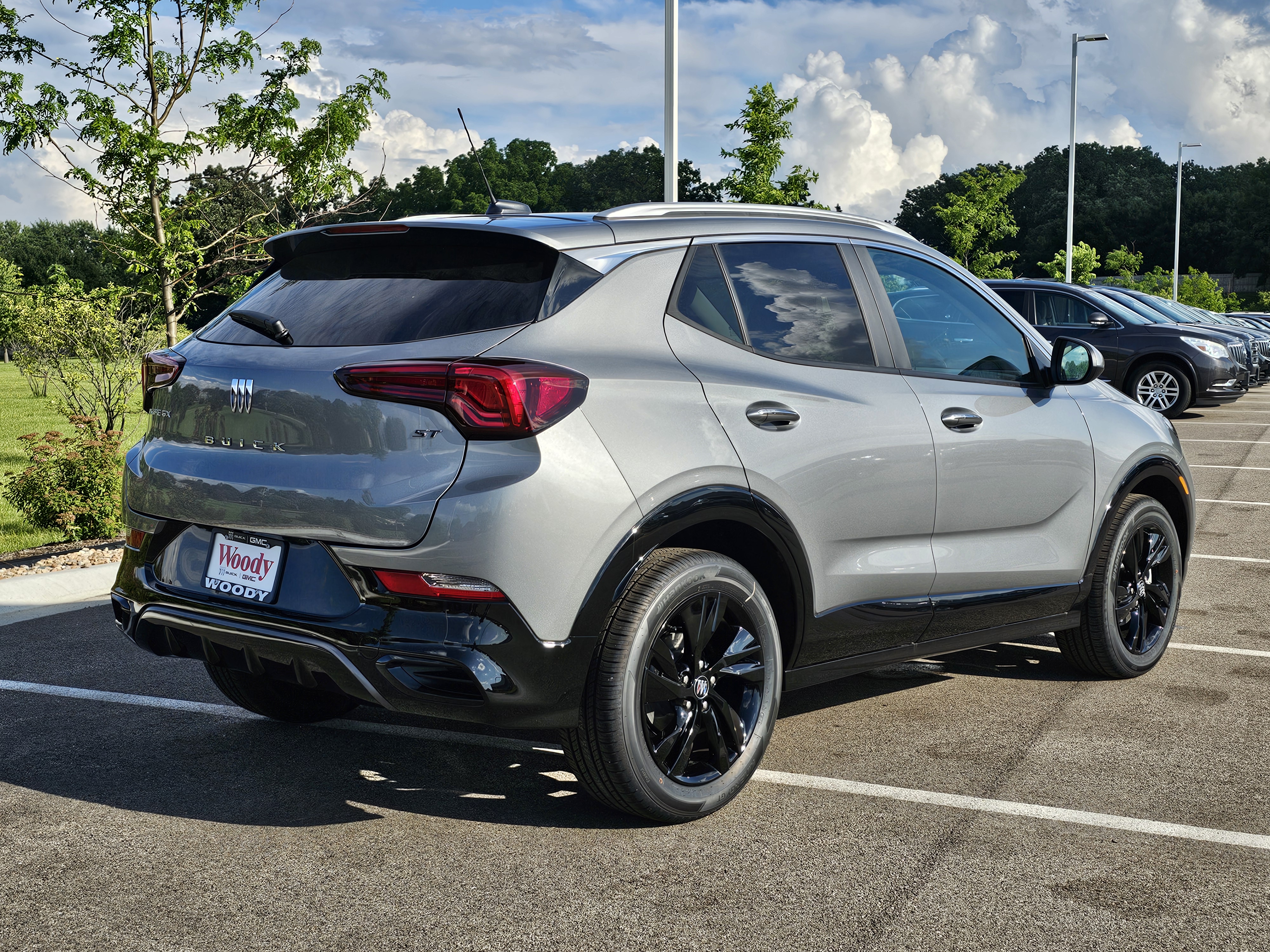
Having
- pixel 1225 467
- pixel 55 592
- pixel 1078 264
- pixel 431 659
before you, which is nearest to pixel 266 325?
pixel 431 659

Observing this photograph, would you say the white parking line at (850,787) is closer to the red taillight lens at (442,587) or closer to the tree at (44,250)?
the red taillight lens at (442,587)

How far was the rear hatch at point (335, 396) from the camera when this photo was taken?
3406 millimetres

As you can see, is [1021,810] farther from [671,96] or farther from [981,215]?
[981,215]

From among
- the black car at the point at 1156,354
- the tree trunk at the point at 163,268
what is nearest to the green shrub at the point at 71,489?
the tree trunk at the point at 163,268

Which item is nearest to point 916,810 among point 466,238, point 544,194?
point 466,238

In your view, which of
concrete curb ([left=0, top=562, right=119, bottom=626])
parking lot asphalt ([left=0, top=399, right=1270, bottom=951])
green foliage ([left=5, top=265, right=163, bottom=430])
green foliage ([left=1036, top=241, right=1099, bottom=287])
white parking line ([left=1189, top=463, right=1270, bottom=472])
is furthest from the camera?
green foliage ([left=1036, top=241, right=1099, bottom=287])

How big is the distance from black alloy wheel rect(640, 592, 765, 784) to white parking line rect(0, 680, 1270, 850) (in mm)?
393

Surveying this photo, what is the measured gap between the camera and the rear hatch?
341 cm

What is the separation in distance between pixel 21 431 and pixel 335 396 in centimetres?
2631

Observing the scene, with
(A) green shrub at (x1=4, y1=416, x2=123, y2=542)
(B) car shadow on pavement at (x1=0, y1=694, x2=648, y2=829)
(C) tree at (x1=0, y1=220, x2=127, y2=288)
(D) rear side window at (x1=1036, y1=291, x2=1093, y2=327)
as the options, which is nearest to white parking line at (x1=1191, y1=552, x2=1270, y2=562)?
(B) car shadow on pavement at (x1=0, y1=694, x2=648, y2=829)

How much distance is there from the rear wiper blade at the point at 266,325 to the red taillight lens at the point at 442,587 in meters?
0.88

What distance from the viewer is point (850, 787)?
4164mm

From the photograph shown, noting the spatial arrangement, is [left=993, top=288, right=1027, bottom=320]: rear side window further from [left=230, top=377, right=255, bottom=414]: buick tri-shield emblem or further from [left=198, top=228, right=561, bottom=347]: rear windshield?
[left=230, top=377, right=255, bottom=414]: buick tri-shield emblem

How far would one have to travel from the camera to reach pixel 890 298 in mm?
4629
